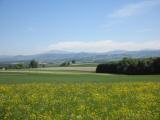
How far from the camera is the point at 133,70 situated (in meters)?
79.3

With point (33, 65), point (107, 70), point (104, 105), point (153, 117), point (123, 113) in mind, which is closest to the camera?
point (153, 117)

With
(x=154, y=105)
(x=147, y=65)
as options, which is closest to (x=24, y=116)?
(x=154, y=105)

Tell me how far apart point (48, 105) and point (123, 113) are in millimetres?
4533

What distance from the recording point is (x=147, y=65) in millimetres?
76375

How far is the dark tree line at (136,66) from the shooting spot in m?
75.6

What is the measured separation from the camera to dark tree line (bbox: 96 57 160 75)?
7562cm

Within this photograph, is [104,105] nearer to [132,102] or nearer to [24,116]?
[132,102]

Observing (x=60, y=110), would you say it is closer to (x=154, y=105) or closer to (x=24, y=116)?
(x=24, y=116)

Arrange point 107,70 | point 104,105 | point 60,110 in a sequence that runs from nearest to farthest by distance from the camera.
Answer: point 60,110 < point 104,105 < point 107,70

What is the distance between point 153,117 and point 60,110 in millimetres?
4205

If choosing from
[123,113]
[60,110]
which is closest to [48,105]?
[60,110]

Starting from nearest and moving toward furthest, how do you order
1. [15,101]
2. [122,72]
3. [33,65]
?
1. [15,101]
2. [122,72]
3. [33,65]

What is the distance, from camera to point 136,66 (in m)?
78.9

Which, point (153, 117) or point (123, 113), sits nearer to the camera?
point (153, 117)
